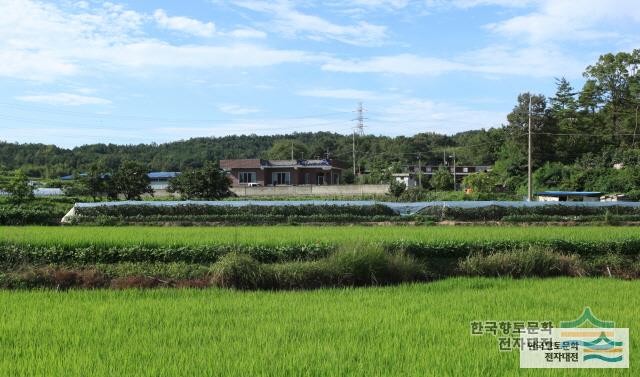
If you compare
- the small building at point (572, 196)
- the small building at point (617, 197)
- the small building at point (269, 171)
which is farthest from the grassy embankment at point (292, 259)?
the small building at point (269, 171)

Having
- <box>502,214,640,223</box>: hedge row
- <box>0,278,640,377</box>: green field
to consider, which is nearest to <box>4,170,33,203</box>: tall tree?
<box>0,278,640,377</box>: green field

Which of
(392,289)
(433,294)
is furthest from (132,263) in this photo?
(433,294)

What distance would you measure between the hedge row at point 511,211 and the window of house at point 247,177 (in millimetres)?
27253

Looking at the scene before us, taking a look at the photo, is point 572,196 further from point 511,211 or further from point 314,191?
point 314,191

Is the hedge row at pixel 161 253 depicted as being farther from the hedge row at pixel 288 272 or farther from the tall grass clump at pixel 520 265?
the tall grass clump at pixel 520 265

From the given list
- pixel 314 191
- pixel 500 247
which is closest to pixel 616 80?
pixel 314 191

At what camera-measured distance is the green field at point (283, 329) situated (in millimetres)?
4926

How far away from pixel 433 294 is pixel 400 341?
3.41 metres

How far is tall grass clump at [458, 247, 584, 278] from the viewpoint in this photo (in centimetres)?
1145

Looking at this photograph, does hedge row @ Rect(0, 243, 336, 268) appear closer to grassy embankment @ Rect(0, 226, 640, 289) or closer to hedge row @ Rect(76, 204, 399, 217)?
grassy embankment @ Rect(0, 226, 640, 289)

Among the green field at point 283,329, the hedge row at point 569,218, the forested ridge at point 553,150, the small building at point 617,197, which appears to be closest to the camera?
the green field at point 283,329

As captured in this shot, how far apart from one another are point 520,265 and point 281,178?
133ft

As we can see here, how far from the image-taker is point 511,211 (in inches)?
1019

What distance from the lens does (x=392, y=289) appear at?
Result: 31.6 ft
